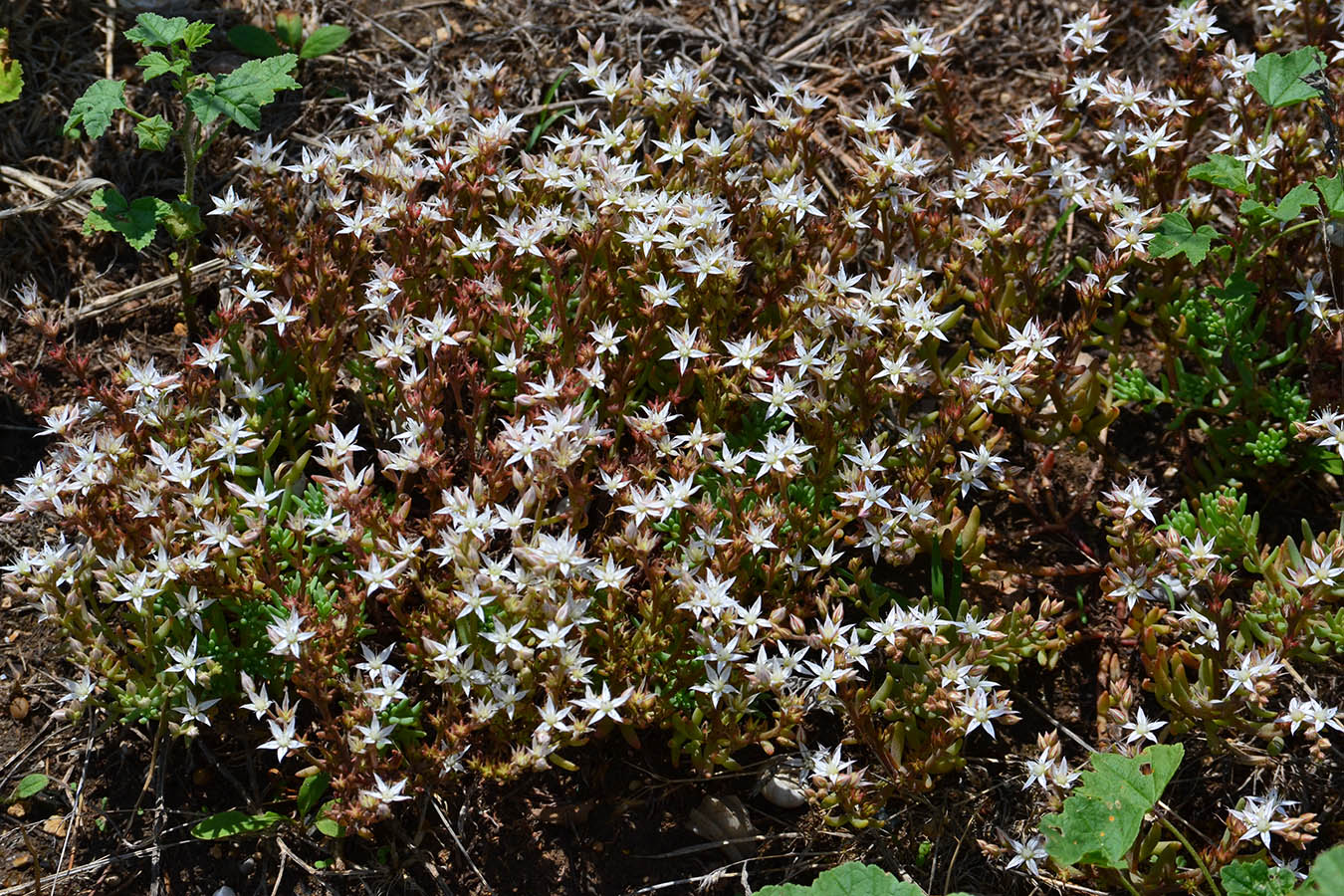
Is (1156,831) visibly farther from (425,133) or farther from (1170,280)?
(425,133)

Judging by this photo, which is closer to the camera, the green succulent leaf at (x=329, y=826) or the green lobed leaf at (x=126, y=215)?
the green succulent leaf at (x=329, y=826)

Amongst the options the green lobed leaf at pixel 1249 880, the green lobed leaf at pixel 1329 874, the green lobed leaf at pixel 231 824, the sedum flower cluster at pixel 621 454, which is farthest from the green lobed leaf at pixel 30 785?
the green lobed leaf at pixel 1329 874

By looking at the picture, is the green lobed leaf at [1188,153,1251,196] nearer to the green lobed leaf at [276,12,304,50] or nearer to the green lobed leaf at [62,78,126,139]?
the green lobed leaf at [276,12,304,50]

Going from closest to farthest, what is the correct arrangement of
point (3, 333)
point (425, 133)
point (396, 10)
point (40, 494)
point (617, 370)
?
1. point (40, 494)
2. point (617, 370)
3. point (425, 133)
4. point (3, 333)
5. point (396, 10)

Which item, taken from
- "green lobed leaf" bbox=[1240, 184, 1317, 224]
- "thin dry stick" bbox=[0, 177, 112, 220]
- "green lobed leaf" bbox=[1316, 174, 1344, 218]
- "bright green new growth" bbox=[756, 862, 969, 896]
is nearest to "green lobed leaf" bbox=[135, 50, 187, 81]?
"thin dry stick" bbox=[0, 177, 112, 220]

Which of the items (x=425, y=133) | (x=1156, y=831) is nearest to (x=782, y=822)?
(x=1156, y=831)

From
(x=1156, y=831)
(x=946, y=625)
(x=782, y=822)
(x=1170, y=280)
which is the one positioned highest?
(x=1170, y=280)

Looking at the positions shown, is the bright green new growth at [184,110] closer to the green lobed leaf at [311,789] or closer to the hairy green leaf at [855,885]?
the green lobed leaf at [311,789]

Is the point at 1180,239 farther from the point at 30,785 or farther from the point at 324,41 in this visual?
the point at 30,785
